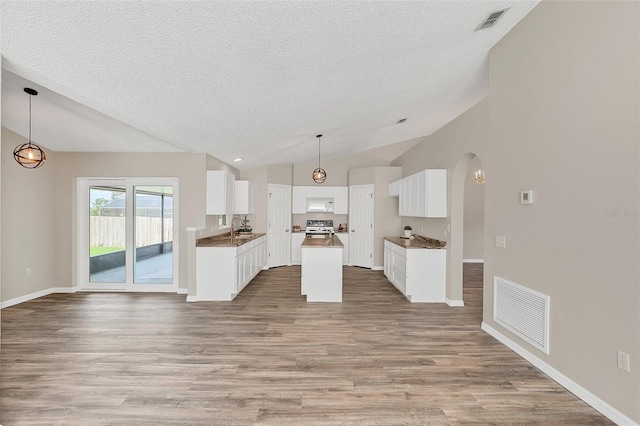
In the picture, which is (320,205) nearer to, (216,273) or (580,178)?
(216,273)

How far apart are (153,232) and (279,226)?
125 inches

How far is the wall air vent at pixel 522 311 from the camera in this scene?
2680 millimetres

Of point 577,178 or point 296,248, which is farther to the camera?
point 296,248

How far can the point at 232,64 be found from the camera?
2549 millimetres

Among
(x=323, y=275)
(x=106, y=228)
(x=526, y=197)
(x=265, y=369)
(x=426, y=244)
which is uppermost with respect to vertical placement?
(x=526, y=197)

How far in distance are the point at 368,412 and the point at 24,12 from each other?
3.50 meters

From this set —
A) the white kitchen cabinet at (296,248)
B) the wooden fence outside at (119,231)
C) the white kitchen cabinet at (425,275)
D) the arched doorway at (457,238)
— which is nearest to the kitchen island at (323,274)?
the white kitchen cabinet at (425,275)

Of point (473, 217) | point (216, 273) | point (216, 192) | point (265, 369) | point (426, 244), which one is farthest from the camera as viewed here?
point (473, 217)

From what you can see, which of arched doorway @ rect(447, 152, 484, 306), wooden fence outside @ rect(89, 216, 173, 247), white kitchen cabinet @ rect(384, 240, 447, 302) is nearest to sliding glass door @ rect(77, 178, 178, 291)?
wooden fence outside @ rect(89, 216, 173, 247)

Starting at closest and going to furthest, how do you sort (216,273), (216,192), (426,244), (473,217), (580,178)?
(580,178), (216,273), (216,192), (426,244), (473,217)

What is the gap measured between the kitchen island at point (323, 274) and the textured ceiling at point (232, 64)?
2113 mm

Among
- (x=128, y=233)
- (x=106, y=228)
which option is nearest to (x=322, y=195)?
(x=128, y=233)

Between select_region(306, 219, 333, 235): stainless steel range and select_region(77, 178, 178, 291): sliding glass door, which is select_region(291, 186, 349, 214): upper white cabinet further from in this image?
select_region(77, 178, 178, 291): sliding glass door

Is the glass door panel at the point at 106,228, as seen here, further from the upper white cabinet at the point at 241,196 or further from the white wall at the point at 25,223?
the upper white cabinet at the point at 241,196
